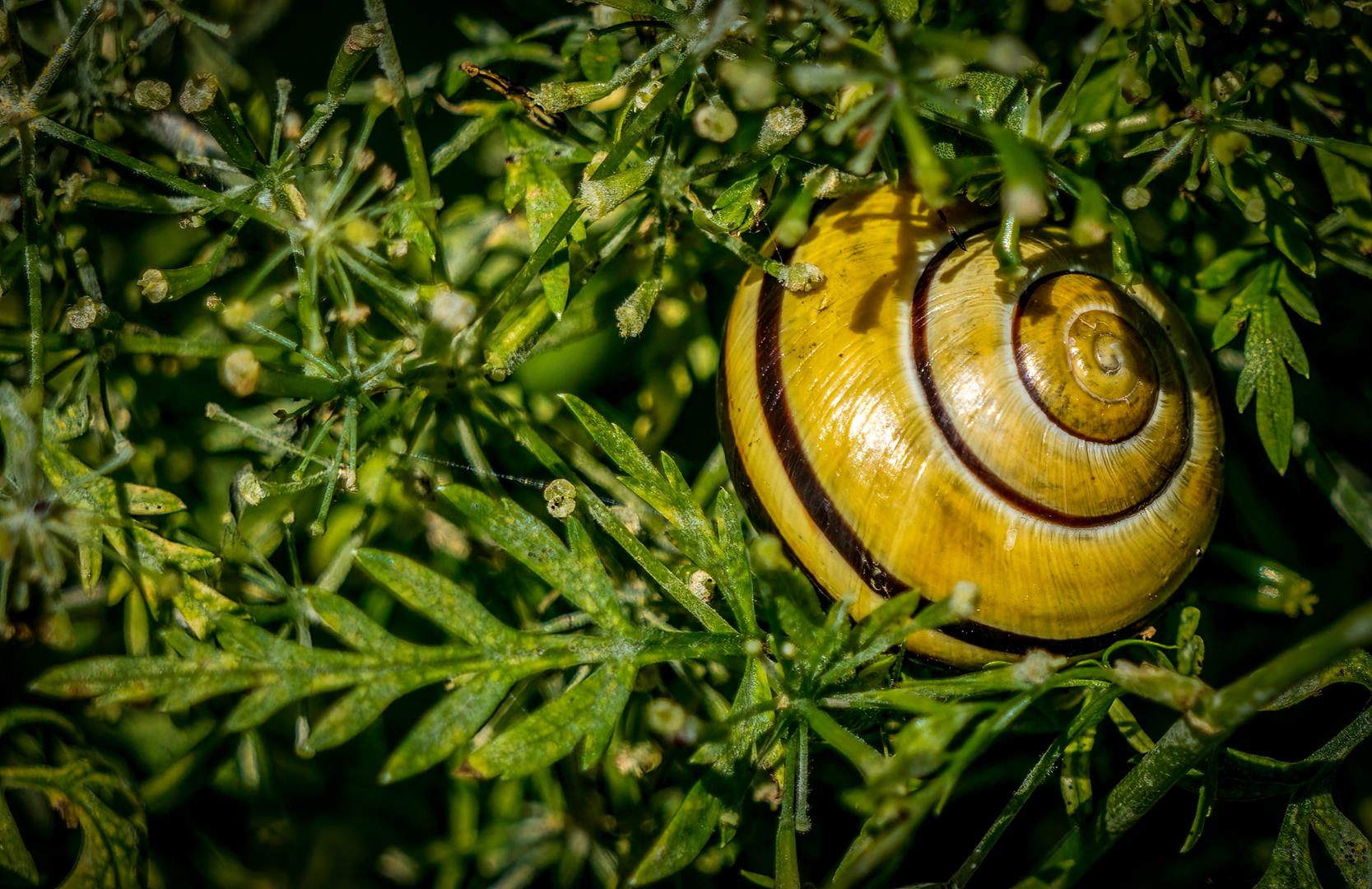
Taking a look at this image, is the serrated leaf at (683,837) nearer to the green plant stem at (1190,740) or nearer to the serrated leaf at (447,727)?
the serrated leaf at (447,727)

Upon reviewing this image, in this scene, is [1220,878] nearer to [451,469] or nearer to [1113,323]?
[1113,323]

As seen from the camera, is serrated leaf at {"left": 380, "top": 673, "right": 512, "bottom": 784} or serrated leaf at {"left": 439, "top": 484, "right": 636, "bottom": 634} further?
serrated leaf at {"left": 439, "top": 484, "right": 636, "bottom": 634}

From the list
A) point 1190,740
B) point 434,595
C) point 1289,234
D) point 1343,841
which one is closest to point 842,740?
point 1190,740

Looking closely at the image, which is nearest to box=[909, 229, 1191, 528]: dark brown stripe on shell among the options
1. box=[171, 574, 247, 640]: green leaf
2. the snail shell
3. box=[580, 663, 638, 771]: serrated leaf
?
the snail shell

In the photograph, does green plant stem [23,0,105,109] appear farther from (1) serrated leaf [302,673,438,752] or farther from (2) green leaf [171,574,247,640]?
(1) serrated leaf [302,673,438,752]

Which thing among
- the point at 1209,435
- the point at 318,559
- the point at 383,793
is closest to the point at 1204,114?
the point at 1209,435

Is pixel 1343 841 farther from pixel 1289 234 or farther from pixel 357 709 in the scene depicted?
pixel 357 709
